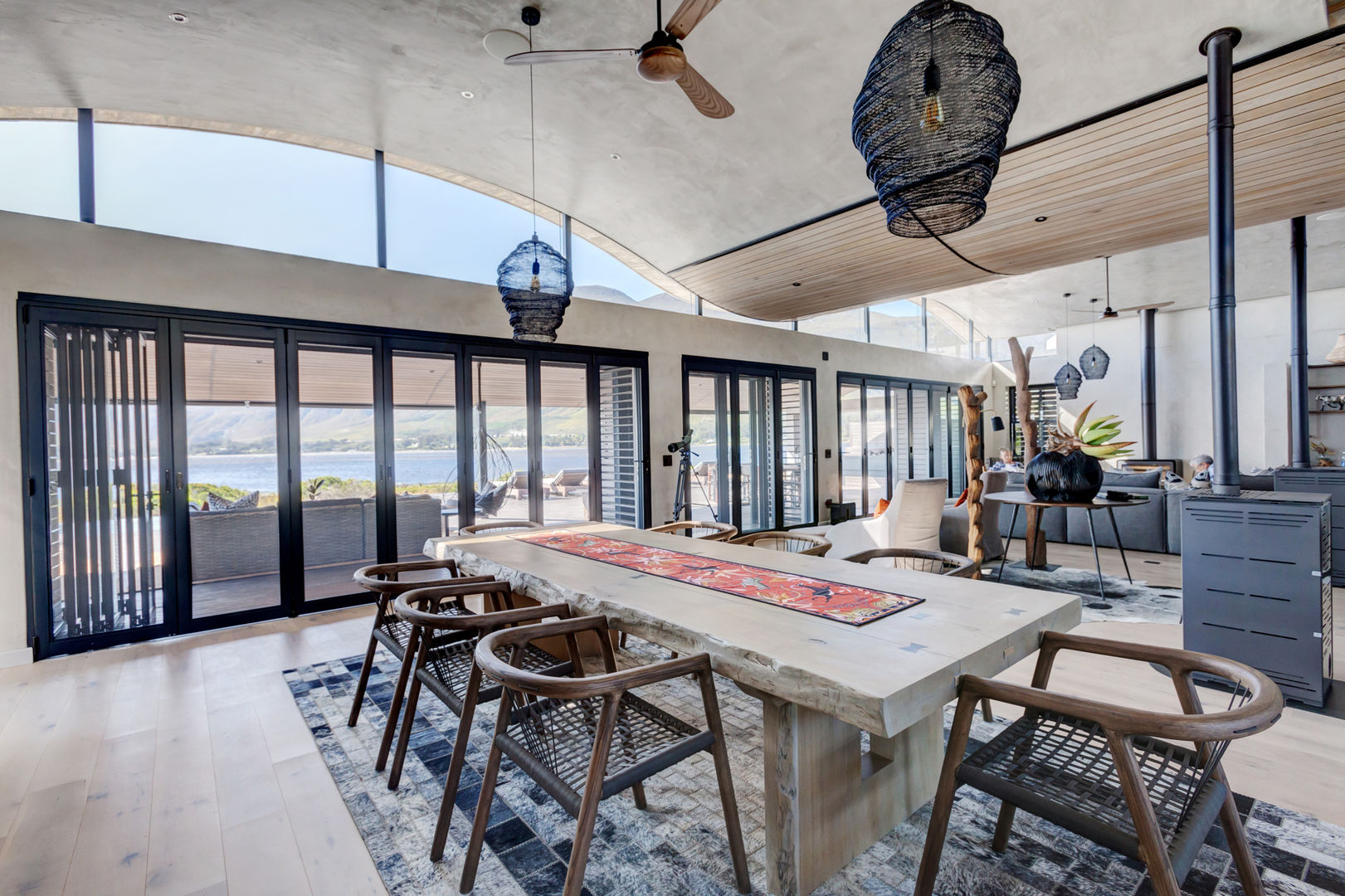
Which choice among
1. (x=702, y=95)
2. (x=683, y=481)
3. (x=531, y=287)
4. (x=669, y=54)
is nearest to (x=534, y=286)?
(x=531, y=287)

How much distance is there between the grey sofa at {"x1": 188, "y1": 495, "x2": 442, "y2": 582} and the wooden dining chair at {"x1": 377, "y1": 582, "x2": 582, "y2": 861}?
2666 mm

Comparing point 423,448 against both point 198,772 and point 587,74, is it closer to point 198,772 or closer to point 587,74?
point 198,772

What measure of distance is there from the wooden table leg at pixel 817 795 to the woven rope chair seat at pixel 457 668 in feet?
2.61

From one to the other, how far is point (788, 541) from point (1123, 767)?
8.38 ft

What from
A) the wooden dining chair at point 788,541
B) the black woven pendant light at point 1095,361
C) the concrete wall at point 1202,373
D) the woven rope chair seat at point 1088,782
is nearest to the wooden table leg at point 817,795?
the woven rope chair seat at point 1088,782

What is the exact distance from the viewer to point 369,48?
12.1ft

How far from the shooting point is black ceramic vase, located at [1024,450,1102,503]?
393 cm

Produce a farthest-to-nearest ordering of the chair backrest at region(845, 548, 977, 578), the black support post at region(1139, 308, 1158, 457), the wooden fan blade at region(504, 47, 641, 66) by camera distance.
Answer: the black support post at region(1139, 308, 1158, 457), the chair backrest at region(845, 548, 977, 578), the wooden fan blade at region(504, 47, 641, 66)

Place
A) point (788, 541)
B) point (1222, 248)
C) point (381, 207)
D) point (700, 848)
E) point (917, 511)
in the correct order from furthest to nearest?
point (381, 207) < point (917, 511) < point (788, 541) < point (1222, 248) < point (700, 848)

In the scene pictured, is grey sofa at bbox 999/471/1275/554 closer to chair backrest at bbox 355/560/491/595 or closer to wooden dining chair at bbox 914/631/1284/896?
wooden dining chair at bbox 914/631/1284/896

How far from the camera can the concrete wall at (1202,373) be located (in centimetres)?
858

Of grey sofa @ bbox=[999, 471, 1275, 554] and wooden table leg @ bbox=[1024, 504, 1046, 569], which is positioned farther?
grey sofa @ bbox=[999, 471, 1275, 554]

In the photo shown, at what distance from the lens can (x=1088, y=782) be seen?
1.37 metres

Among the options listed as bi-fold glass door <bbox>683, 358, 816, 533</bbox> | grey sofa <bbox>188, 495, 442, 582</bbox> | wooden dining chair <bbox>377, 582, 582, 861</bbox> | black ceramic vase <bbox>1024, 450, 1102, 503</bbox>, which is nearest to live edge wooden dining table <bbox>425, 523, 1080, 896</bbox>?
wooden dining chair <bbox>377, 582, 582, 861</bbox>
